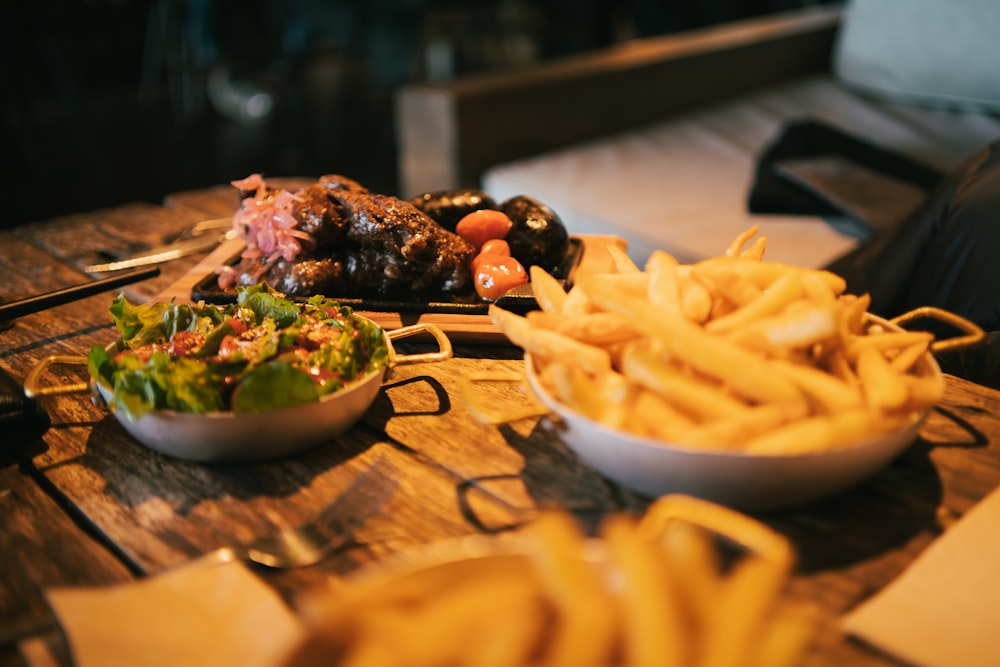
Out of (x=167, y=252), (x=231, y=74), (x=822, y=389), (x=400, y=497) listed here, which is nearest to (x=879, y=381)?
(x=822, y=389)

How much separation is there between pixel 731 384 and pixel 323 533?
52cm

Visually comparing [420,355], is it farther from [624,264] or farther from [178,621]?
[178,621]

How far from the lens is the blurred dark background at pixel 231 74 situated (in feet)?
19.8

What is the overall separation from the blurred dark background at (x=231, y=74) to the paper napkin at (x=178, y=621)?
517 cm

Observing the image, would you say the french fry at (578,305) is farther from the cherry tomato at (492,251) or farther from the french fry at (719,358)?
the cherry tomato at (492,251)

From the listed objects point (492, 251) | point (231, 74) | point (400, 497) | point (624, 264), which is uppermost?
point (624, 264)

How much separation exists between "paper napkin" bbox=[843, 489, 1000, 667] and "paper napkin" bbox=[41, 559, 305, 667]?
59cm

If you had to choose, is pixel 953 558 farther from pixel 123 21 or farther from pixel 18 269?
pixel 123 21

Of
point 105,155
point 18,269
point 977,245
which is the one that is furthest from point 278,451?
point 105,155

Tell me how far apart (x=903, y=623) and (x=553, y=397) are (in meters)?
0.46

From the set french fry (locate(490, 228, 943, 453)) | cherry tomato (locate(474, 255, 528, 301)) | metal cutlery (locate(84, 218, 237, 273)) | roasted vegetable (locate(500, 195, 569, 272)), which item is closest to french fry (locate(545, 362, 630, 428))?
french fry (locate(490, 228, 943, 453))

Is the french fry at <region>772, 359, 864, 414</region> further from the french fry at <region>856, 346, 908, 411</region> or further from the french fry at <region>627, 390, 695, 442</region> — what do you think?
the french fry at <region>627, 390, 695, 442</region>

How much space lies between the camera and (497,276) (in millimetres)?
1651

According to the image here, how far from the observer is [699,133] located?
397 centimetres
